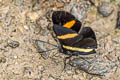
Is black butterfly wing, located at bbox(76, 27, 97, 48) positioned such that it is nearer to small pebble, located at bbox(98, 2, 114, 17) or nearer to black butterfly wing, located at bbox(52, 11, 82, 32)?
black butterfly wing, located at bbox(52, 11, 82, 32)

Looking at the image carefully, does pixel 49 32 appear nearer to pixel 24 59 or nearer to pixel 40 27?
pixel 40 27

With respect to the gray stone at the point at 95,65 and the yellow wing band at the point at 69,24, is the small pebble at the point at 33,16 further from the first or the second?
the gray stone at the point at 95,65

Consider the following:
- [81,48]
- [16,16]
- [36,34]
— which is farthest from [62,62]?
[16,16]

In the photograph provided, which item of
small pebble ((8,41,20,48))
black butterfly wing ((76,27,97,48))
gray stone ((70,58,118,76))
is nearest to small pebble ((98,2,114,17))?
black butterfly wing ((76,27,97,48))

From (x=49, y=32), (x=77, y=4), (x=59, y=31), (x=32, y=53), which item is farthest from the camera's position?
(x=77, y=4)

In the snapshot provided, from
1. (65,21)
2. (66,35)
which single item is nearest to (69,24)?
(65,21)

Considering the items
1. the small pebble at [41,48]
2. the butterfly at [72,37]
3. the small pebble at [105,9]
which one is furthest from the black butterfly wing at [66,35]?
the small pebble at [105,9]

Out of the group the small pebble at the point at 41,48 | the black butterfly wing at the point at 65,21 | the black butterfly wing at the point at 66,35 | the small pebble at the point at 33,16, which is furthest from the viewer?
the small pebble at the point at 33,16
